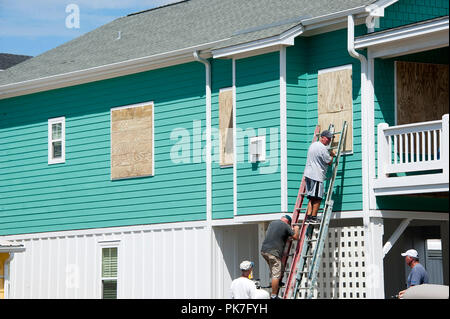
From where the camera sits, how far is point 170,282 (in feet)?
77.0

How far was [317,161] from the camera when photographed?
19.8 meters

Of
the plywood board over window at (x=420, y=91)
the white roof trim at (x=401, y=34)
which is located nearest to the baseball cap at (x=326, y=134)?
the plywood board over window at (x=420, y=91)

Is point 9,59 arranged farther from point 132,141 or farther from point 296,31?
point 296,31

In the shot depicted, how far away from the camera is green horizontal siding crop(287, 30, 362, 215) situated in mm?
20156

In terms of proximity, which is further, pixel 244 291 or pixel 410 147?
pixel 410 147

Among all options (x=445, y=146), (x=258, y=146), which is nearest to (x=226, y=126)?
(x=258, y=146)

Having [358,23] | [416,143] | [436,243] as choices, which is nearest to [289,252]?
[416,143]

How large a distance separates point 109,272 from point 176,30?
20.0 feet

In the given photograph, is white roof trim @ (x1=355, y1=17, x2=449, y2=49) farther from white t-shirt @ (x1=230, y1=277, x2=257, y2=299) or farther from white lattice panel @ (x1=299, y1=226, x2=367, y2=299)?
white t-shirt @ (x1=230, y1=277, x2=257, y2=299)

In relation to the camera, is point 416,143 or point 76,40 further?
point 76,40

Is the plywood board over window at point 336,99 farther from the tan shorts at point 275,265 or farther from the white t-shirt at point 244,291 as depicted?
the white t-shirt at point 244,291

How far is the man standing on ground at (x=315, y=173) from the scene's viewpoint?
19.8 metres

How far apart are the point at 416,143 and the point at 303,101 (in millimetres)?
2752

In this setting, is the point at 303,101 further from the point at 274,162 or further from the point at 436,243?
the point at 436,243
